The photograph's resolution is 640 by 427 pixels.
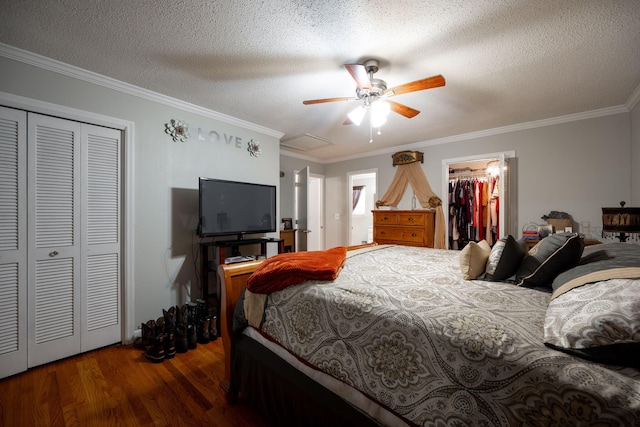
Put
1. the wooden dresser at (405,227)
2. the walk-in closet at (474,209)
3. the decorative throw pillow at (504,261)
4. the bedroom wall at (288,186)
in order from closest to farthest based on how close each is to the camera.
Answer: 1. the decorative throw pillow at (504,261)
2. the wooden dresser at (405,227)
3. the walk-in closet at (474,209)
4. the bedroom wall at (288,186)

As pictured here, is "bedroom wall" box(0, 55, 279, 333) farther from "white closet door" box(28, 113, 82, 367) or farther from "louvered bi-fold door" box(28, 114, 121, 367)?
"white closet door" box(28, 113, 82, 367)

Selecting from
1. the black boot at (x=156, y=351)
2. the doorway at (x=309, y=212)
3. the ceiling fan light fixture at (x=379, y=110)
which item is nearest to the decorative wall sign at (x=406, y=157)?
the doorway at (x=309, y=212)

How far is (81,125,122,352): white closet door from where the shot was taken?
2268 mm

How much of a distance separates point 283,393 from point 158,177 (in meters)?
2.37

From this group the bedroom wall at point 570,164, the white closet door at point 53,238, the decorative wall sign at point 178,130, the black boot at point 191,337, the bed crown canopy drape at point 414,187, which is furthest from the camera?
the bed crown canopy drape at point 414,187

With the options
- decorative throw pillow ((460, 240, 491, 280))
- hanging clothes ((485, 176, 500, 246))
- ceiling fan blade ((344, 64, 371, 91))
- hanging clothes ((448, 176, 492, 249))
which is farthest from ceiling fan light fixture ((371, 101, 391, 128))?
hanging clothes ((485, 176, 500, 246))

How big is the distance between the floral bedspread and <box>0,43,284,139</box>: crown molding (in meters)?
2.41

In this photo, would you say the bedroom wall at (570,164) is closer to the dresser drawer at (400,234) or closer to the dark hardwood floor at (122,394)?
the dresser drawer at (400,234)

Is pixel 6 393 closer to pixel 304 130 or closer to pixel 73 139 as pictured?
pixel 73 139

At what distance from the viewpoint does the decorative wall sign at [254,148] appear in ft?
11.5

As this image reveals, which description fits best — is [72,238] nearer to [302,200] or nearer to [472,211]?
[302,200]

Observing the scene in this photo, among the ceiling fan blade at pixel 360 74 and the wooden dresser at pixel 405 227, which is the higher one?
the ceiling fan blade at pixel 360 74

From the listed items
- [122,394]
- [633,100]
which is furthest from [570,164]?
[122,394]

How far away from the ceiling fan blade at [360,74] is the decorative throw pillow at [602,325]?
1640 mm
